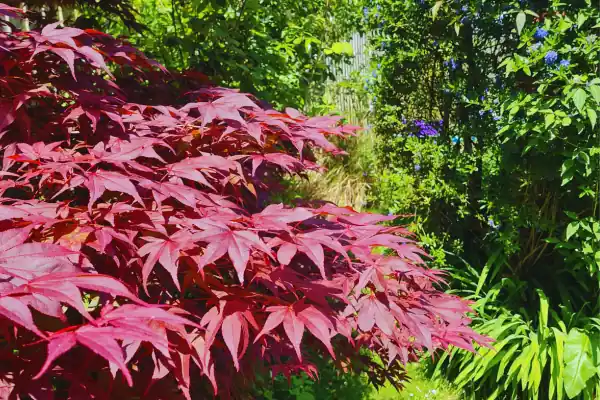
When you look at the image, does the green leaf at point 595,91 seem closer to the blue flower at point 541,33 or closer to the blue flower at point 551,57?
the blue flower at point 551,57

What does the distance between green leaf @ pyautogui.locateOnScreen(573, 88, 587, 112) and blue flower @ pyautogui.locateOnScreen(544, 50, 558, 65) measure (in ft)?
1.00

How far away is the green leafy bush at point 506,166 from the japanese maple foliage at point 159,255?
1.45 m

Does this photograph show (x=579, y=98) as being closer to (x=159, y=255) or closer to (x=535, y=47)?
(x=535, y=47)

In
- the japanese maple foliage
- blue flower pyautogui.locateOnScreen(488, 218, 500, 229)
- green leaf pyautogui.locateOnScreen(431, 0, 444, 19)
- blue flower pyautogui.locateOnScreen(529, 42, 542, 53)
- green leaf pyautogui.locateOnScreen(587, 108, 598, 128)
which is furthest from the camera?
blue flower pyautogui.locateOnScreen(488, 218, 500, 229)

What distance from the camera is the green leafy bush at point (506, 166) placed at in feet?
10.00

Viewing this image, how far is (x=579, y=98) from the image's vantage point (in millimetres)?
2779

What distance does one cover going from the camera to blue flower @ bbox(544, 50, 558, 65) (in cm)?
303

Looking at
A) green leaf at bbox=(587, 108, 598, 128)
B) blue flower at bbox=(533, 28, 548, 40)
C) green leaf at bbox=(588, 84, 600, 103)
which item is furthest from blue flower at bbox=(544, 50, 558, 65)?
green leaf at bbox=(587, 108, 598, 128)

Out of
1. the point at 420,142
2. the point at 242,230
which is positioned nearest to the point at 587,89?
the point at 420,142

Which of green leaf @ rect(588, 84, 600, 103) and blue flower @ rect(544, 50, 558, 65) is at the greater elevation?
blue flower @ rect(544, 50, 558, 65)

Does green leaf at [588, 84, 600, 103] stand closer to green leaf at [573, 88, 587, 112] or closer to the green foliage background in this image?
green leaf at [573, 88, 587, 112]

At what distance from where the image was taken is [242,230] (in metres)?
1.37

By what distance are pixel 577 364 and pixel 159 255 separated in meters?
2.62

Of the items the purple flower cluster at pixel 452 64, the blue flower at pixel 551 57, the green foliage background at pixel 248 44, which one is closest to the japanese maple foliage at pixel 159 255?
the green foliage background at pixel 248 44
